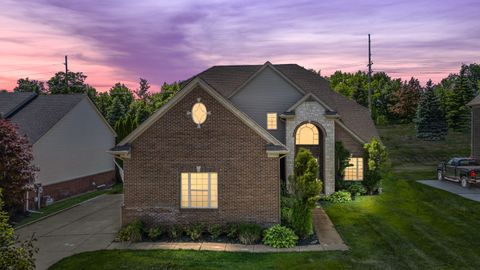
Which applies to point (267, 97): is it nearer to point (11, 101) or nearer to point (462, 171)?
point (462, 171)

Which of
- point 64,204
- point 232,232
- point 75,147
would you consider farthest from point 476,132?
point 64,204

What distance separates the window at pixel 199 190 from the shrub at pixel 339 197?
11.2m

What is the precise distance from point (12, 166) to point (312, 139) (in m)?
18.9

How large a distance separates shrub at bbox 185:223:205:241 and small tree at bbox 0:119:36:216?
9.30 meters

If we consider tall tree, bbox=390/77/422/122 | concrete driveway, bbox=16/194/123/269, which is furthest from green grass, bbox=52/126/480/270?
tall tree, bbox=390/77/422/122

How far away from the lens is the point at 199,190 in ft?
57.8

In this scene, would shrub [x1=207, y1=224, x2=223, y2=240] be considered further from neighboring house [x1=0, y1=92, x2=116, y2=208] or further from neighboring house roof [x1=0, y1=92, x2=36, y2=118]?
neighboring house roof [x1=0, y1=92, x2=36, y2=118]

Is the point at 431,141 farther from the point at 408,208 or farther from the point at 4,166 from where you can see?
the point at 4,166

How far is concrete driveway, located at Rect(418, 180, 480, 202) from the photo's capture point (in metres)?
26.2

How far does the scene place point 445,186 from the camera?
30.5 m

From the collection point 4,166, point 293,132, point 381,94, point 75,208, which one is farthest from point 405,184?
point 381,94

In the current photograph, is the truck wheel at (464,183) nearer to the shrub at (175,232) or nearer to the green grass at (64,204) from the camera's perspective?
the shrub at (175,232)

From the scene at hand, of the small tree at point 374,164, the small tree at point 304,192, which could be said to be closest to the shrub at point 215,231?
the small tree at point 304,192

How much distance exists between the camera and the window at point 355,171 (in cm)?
2894
